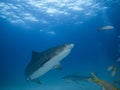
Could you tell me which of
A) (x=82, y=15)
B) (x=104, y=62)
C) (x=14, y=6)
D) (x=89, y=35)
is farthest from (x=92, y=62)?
(x=14, y=6)

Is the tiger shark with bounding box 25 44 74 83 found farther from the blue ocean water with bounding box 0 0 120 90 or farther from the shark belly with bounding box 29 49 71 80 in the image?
the blue ocean water with bounding box 0 0 120 90

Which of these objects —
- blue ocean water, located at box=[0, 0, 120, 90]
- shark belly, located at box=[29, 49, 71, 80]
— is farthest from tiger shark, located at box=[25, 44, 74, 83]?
blue ocean water, located at box=[0, 0, 120, 90]

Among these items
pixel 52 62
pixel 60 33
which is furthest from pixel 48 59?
pixel 60 33

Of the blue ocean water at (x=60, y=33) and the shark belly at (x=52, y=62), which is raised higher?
the blue ocean water at (x=60, y=33)

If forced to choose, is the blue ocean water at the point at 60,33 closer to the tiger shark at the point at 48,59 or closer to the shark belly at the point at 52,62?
the tiger shark at the point at 48,59

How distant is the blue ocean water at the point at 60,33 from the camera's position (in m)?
20.6

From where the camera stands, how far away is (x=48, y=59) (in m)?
6.90

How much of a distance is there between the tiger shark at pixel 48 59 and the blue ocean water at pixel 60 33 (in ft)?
30.6

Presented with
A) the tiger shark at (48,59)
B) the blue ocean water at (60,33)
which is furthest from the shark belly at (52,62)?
the blue ocean water at (60,33)

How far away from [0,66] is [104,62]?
18.1 m

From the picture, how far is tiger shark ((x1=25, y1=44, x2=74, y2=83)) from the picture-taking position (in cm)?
646

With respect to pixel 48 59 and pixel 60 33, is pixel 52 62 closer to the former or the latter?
pixel 48 59

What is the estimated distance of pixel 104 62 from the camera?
30.8 m

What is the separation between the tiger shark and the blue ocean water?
30.6ft
